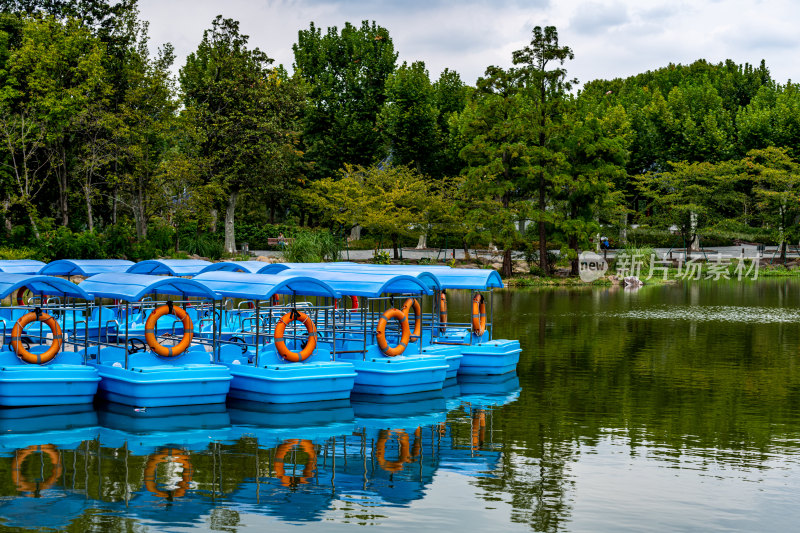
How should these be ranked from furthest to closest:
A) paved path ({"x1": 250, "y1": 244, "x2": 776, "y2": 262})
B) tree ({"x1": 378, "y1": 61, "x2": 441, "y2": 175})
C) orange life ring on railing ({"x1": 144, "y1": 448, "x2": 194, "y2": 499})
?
tree ({"x1": 378, "y1": 61, "x2": 441, "y2": 175}), paved path ({"x1": 250, "y1": 244, "x2": 776, "y2": 262}), orange life ring on railing ({"x1": 144, "y1": 448, "x2": 194, "y2": 499})

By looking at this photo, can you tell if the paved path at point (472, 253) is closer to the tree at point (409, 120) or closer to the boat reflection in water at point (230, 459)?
the tree at point (409, 120)

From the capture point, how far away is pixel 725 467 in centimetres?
1591

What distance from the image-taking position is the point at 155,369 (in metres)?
20.2

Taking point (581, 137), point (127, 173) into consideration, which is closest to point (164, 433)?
point (127, 173)

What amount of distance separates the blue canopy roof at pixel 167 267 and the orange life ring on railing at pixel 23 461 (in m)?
13.6

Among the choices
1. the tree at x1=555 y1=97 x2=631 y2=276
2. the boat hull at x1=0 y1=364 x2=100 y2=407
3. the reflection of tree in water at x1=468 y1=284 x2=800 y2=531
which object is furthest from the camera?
the tree at x1=555 y1=97 x2=631 y2=276

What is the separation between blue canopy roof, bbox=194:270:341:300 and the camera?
69.4ft

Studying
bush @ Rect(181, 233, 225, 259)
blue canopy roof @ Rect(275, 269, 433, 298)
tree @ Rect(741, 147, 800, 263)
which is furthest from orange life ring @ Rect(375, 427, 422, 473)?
tree @ Rect(741, 147, 800, 263)

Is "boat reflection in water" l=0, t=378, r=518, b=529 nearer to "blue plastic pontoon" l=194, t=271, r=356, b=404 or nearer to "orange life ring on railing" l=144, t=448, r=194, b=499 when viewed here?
"orange life ring on railing" l=144, t=448, r=194, b=499

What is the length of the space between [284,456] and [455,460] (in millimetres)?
3296

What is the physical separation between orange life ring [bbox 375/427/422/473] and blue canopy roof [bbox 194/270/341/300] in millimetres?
4540

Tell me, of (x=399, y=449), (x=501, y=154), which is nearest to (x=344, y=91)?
(x=501, y=154)

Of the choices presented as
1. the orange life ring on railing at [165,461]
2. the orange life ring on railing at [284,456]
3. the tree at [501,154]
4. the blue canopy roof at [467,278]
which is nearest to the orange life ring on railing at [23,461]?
the orange life ring on railing at [165,461]

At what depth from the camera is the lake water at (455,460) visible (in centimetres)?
1316
